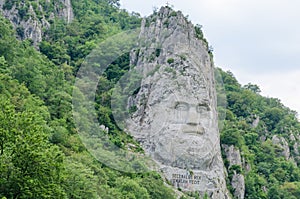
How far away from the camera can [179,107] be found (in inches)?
2242

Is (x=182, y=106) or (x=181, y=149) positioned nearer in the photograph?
(x=181, y=149)

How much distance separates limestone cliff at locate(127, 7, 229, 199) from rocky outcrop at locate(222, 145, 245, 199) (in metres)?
3.30

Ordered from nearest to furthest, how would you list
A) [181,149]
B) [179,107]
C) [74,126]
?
[74,126] → [181,149] → [179,107]

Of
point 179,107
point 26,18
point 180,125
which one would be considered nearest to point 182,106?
point 179,107

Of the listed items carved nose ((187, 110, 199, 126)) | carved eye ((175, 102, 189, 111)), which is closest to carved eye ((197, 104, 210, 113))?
carved nose ((187, 110, 199, 126))

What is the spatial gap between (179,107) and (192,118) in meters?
1.60

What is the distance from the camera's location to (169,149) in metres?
54.7

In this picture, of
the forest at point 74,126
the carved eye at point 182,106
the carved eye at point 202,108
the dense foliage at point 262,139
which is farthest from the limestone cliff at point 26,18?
the dense foliage at point 262,139

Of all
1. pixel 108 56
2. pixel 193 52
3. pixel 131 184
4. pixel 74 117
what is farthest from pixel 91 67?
pixel 131 184

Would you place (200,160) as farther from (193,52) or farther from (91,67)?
(91,67)

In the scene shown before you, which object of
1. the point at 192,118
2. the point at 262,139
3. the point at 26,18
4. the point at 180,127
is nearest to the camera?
the point at 180,127

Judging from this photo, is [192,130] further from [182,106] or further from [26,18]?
[26,18]

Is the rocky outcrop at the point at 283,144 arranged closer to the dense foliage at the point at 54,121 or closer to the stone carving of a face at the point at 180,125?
the stone carving of a face at the point at 180,125

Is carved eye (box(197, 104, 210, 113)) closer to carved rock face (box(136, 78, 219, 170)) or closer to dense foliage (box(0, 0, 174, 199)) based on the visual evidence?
carved rock face (box(136, 78, 219, 170))
